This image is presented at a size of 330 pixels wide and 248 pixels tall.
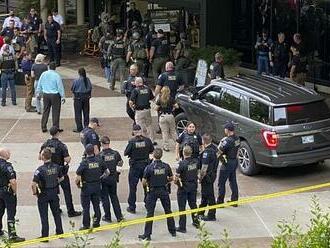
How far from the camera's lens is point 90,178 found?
11.4 metres

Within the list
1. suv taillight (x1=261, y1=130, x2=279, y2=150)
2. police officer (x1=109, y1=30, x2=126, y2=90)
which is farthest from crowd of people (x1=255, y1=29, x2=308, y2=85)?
suv taillight (x1=261, y1=130, x2=279, y2=150)

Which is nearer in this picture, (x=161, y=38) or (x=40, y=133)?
(x=40, y=133)

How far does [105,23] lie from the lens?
25.4m

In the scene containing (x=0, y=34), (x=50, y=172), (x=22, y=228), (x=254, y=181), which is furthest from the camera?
(x=0, y=34)

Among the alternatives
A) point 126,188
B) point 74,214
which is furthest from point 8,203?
point 126,188

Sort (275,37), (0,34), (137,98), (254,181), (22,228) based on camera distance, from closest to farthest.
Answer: (22,228)
(254,181)
(137,98)
(275,37)
(0,34)

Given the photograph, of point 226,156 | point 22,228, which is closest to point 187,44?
point 226,156

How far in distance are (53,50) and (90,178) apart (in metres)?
13.6

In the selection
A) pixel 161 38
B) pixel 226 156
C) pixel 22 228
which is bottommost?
pixel 22 228

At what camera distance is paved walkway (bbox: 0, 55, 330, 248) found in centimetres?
1164

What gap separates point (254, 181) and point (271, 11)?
9.79m

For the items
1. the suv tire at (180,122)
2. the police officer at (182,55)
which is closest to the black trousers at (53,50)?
the police officer at (182,55)

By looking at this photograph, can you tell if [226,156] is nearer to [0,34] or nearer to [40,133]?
[40,133]

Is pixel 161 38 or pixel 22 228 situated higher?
pixel 161 38
